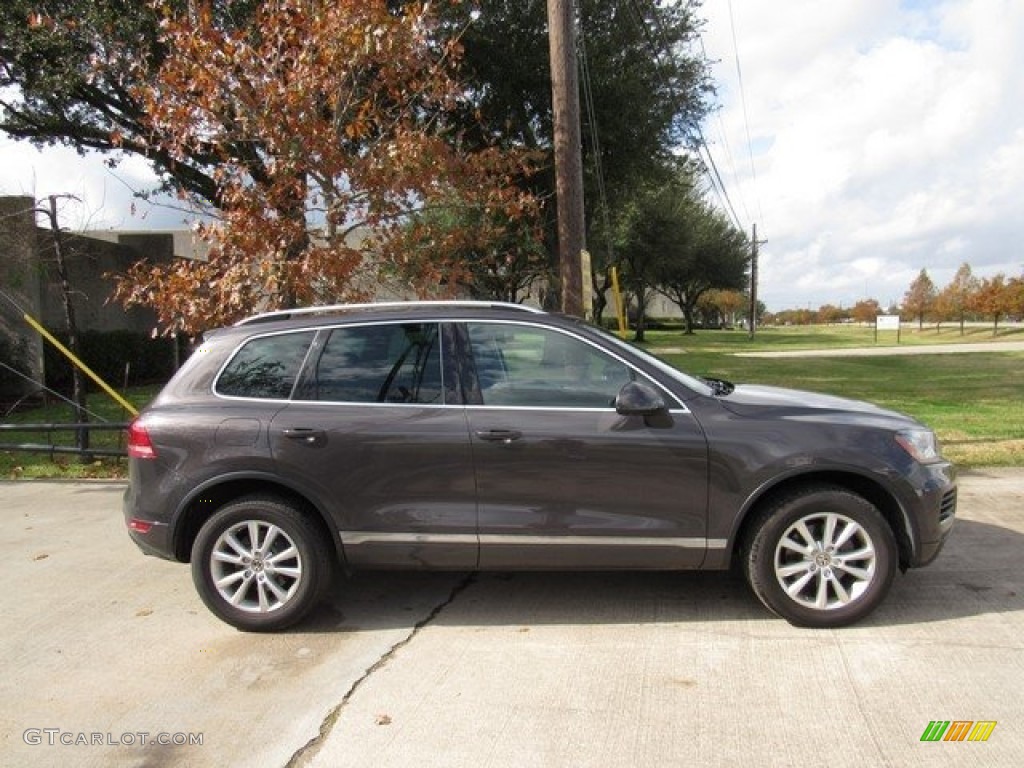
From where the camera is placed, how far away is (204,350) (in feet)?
15.9

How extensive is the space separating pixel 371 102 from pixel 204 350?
4493 mm

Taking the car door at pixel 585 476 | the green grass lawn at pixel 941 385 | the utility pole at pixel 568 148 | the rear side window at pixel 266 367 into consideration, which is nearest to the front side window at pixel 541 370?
the car door at pixel 585 476

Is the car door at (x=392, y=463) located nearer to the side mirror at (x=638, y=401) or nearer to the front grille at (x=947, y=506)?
the side mirror at (x=638, y=401)

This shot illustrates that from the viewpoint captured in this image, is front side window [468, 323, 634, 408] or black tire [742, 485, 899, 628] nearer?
black tire [742, 485, 899, 628]

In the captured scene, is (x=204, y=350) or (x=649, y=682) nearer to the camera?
(x=649, y=682)

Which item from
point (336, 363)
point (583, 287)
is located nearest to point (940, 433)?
point (583, 287)

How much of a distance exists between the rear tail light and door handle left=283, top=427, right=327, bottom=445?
798mm

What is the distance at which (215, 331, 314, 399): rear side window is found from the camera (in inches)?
185

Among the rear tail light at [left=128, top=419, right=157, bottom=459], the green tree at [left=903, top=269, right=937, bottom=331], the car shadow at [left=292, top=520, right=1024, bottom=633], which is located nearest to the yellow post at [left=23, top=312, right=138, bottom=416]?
the rear tail light at [left=128, top=419, right=157, bottom=459]

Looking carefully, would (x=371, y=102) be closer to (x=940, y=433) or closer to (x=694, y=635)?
(x=694, y=635)

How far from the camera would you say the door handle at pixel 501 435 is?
439cm

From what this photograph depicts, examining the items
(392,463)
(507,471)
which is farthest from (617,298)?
(392,463)

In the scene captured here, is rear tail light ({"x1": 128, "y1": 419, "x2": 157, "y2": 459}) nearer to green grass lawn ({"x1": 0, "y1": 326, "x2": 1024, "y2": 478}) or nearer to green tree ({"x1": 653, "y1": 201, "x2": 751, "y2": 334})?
green grass lawn ({"x1": 0, "y1": 326, "x2": 1024, "y2": 478})

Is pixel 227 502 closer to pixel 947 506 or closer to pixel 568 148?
pixel 947 506
